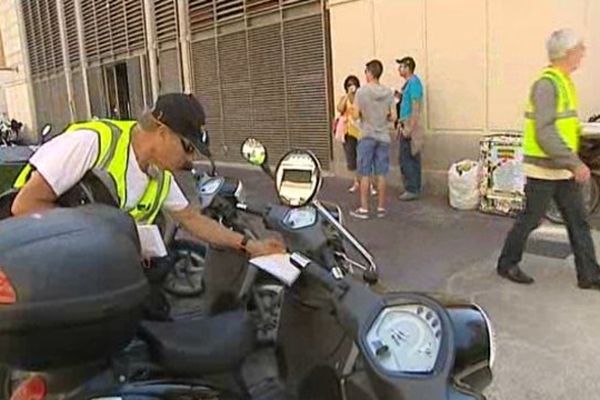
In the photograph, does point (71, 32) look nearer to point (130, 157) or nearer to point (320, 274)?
point (130, 157)

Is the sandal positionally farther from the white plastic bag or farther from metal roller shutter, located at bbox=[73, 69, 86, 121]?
metal roller shutter, located at bbox=[73, 69, 86, 121]

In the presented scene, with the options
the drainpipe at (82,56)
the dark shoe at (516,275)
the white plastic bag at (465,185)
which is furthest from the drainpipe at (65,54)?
the dark shoe at (516,275)

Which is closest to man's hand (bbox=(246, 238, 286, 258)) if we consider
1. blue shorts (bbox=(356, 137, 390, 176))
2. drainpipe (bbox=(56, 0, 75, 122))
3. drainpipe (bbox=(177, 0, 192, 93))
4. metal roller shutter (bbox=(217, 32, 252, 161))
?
blue shorts (bbox=(356, 137, 390, 176))

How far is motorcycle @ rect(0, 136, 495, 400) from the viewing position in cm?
146

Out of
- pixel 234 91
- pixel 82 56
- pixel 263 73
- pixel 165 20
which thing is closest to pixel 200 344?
pixel 263 73

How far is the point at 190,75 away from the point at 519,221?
1015 cm

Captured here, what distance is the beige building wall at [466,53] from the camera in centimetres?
665

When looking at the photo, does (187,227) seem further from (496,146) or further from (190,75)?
(190,75)

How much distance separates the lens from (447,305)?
1.66 meters

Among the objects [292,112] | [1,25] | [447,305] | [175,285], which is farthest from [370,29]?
[1,25]

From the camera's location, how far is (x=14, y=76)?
27.6 meters

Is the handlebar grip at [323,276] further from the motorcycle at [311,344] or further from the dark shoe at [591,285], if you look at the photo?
the dark shoe at [591,285]

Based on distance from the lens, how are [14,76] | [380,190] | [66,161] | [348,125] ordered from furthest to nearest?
[14,76]
[348,125]
[380,190]
[66,161]

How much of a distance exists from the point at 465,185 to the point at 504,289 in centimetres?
262
